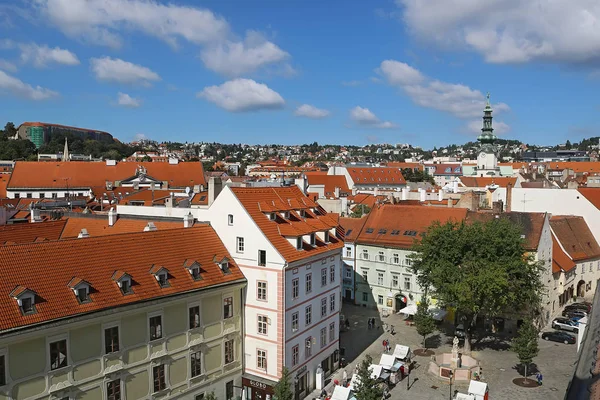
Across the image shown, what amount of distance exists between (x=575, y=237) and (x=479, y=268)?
1001 inches

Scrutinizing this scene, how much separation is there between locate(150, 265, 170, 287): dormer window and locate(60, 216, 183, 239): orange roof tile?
957 centimetres

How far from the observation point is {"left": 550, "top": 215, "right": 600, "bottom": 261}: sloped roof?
53.4 metres

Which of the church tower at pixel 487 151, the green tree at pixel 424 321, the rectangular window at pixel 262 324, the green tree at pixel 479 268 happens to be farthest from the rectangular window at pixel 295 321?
the church tower at pixel 487 151

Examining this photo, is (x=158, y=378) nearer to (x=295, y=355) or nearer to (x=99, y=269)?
(x=99, y=269)

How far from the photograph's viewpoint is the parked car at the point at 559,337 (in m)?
41.8

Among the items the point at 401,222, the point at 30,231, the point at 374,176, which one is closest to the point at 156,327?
the point at 30,231

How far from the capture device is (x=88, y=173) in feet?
338

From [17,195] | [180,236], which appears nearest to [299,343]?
[180,236]

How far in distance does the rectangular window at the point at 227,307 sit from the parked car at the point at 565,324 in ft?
99.1

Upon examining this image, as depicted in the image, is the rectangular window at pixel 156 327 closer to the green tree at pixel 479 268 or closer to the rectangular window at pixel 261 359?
the rectangular window at pixel 261 359

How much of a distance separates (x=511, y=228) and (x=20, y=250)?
32.4m

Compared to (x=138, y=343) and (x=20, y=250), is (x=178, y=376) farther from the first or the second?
(x=20, y=250)

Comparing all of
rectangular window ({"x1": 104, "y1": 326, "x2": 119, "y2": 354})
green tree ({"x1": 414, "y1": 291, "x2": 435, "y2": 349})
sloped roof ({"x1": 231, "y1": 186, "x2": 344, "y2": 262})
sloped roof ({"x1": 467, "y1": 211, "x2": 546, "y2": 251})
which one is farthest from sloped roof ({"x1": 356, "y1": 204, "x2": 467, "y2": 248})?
rectangular window ({"x1": 104, "y1": 326, "x2": 119, "y2": 354})

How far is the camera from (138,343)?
25312 mm
